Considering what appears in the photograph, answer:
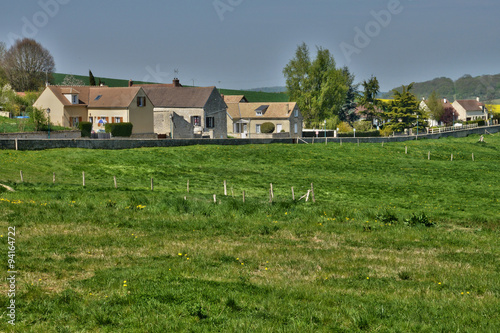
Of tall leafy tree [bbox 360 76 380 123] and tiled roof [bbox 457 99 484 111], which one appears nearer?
tall leafy tree [bbox 360 76 380 123]

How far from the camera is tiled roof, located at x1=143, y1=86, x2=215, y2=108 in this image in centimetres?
9212

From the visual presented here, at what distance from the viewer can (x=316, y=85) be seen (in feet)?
408

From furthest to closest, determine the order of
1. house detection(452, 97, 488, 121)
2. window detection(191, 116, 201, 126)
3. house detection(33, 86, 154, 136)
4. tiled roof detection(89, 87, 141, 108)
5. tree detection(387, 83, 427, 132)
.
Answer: house detection(452, 97, 488, 121) → tree detection(387, 83, 427, 132) → window detection(191, 116, 201, 126) → tiled roof detection(89, 87, 141, 108) → house detection(33, 86, 154, 136)

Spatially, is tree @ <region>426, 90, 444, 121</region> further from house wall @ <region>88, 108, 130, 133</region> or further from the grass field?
the grass field

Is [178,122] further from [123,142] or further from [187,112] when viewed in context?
[123,142]

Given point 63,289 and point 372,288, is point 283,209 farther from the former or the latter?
point 63,289

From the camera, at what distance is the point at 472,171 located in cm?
5825

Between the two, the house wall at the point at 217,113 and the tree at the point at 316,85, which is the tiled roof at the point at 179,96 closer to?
the house wall at the point at 217,113

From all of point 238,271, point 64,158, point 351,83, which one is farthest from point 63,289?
point 351,83

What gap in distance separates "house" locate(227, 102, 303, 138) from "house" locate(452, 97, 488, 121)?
105m

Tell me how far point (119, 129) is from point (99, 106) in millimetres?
11279

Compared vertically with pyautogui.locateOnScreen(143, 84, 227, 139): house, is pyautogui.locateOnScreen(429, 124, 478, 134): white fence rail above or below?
below

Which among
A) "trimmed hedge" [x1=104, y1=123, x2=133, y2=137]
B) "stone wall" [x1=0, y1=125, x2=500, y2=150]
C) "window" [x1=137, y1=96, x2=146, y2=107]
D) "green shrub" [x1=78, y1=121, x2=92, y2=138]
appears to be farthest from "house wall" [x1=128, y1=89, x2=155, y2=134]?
"stone wall" [x1=0, y1=125, x2=500, y2=150]

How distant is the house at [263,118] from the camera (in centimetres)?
10519
